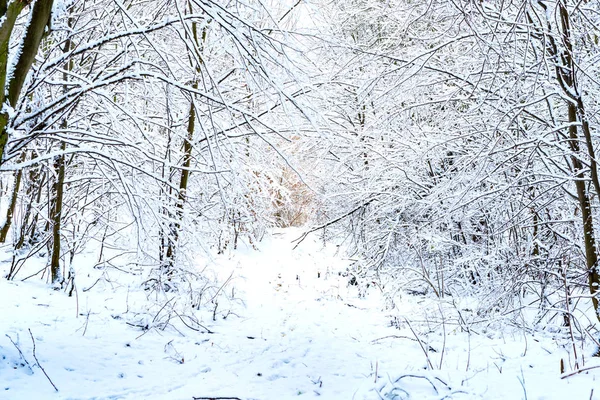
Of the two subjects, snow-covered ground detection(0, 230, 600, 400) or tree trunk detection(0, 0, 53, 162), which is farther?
snow-covered ground detection(0, 230, 600, 400)

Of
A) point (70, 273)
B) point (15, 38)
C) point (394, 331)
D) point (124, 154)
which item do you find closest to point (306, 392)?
point (394, 331)

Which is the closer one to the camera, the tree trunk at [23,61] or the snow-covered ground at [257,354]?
the tree trunk at [23,61]

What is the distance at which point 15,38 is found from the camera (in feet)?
13.9

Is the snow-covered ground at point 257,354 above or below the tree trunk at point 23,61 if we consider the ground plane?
below

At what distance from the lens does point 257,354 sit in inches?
152

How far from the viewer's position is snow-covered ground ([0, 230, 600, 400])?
2.76 metres

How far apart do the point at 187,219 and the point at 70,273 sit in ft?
5.20

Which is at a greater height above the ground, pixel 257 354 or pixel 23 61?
pixel 23 61

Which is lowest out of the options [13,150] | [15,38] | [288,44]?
[13,150]

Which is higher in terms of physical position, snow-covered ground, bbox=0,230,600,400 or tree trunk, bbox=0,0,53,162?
tree trunk, bbox=0,0,53,162

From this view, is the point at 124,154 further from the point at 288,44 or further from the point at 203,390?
the point at 203,390

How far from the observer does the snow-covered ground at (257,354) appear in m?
2.76

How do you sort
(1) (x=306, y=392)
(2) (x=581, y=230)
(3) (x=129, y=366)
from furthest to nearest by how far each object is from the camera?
(2) (x=581, y=230) → (3) (x=129, y=366) → (1) (x=306, y=392)

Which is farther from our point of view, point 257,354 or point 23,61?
point 257,354
